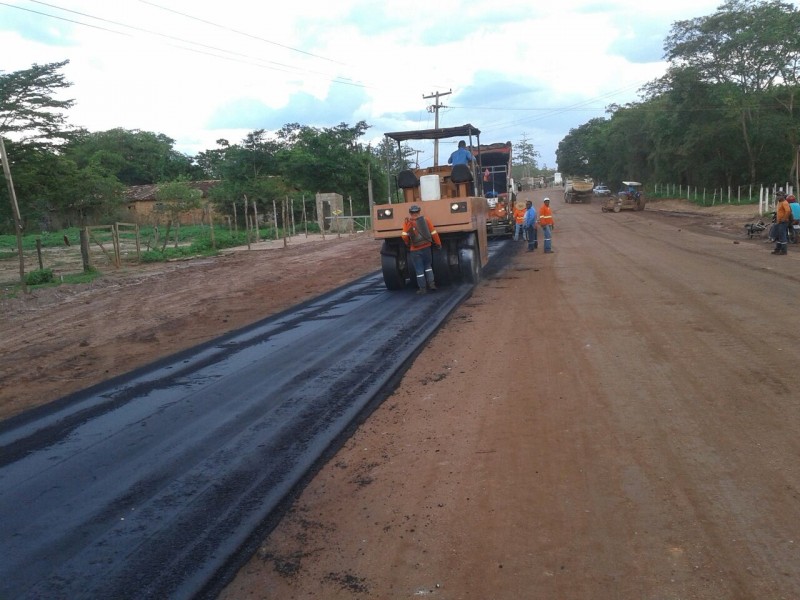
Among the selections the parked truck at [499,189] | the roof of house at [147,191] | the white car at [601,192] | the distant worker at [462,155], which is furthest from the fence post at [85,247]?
the white car at [601,192]

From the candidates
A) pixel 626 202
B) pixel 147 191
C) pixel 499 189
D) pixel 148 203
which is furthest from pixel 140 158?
pixel 499 189

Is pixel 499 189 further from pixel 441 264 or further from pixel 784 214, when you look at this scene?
pixel 441 264

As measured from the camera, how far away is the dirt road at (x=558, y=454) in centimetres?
364

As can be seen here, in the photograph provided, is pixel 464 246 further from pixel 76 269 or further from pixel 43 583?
pixel 76 269

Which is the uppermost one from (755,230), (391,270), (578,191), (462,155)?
(462,155)

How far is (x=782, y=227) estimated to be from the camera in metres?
16.6

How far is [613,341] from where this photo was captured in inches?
325

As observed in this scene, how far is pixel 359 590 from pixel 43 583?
1797mm

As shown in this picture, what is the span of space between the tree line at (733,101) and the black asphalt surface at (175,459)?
32.4 m

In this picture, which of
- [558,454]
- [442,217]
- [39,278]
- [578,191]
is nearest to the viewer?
[558,454]

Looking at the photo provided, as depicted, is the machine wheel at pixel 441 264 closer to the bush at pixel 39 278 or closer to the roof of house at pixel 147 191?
the bush at pixel 39 278

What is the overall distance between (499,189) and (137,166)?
48.1m

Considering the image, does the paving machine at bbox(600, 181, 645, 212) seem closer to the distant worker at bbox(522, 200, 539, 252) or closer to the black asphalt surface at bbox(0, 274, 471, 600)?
the distant worker at bbox(522, 200, 539, 252)

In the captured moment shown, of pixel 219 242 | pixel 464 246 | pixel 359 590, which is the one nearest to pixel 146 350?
pixel 464 246
